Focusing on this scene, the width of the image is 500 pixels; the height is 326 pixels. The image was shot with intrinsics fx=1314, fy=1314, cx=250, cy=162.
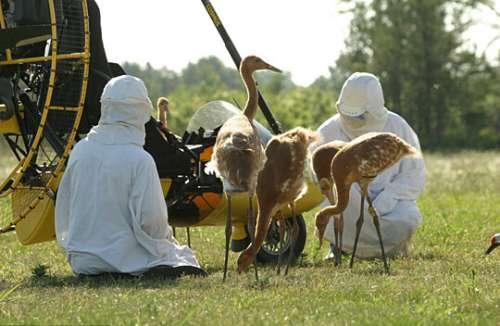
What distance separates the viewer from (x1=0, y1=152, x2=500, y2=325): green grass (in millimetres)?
8336

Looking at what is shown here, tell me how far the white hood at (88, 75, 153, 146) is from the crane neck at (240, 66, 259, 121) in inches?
37.9

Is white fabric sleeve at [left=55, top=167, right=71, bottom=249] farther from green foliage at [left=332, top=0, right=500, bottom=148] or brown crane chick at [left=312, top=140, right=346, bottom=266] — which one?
green foliage at [left=332, top=0, right=500, bottom=148]

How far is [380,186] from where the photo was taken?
12922 mm

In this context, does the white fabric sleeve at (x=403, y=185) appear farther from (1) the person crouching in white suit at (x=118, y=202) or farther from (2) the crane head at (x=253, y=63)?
(1) the person crouching in white suit at (x=118, y=202)

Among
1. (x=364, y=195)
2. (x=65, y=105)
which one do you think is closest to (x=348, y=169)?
(x=364, y=195)

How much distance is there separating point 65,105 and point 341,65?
56280 mm

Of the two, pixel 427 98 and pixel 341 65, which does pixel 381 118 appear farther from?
pixel 341 65

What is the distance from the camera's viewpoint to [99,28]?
1155 centimetres

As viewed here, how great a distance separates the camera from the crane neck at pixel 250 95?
1136 cm

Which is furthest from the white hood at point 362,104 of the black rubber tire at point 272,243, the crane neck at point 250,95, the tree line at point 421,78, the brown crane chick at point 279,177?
the tree line at point 421,78

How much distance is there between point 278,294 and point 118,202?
1873mm

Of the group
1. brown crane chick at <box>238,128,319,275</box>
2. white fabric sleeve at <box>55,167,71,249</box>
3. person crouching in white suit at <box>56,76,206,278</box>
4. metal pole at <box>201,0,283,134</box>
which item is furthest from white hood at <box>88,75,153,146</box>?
metal pole at <box>201,0,283,134</box>

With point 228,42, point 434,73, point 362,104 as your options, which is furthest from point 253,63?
point 434,73

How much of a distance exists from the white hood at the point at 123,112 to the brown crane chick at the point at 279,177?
108 cm
